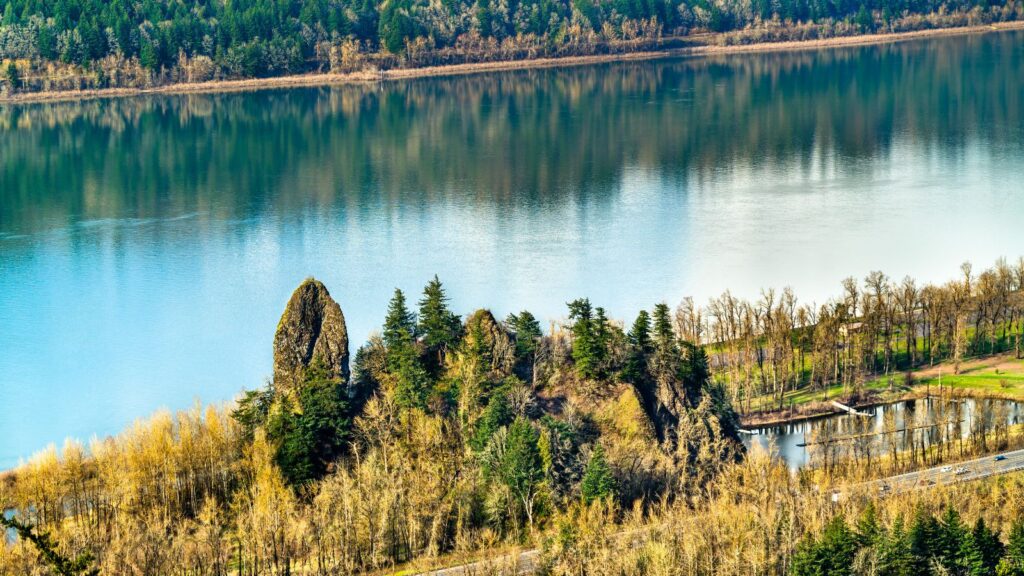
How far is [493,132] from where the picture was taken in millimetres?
103438

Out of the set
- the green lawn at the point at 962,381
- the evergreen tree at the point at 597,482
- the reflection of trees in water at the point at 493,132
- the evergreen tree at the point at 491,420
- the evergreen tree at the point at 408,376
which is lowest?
the green lawn at the point at 962,381

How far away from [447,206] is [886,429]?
127ft

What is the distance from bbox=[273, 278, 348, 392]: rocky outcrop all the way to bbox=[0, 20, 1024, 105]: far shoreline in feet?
312

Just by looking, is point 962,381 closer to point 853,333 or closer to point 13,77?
point 853,333

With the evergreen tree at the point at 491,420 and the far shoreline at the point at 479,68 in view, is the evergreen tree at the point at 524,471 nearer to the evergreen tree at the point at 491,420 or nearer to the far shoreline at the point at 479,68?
the evergreen tree at the point at 491,420

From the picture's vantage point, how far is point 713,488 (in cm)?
3831

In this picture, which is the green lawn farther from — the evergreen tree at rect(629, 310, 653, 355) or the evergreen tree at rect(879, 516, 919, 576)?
the evergreen tree at rect(879, 516, 919, 576)

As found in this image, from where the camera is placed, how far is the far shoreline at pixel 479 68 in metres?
132

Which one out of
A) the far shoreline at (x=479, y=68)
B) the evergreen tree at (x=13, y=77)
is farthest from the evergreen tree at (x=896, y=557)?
the evergreen tree at (x=13, y=77)

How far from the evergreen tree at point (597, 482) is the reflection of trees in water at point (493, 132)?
4328 cm

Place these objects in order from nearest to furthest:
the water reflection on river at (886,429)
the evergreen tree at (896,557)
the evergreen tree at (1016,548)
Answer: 1. the evergreen tree at (896,557)
2. the evergreen tree at (1016,548)
3. the water reflection on river at (886,429)

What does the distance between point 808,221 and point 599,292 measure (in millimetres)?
17133

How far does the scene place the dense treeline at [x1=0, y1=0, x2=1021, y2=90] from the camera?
441ft

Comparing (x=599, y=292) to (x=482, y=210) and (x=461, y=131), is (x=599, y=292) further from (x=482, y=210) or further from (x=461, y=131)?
(x=461, y=131)
